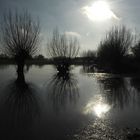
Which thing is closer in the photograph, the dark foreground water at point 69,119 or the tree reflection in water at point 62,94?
the dark foreground water at point 69,119

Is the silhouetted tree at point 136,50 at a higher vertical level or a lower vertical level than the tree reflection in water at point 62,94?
higher

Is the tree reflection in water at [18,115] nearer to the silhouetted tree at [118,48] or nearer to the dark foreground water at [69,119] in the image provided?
the dark foreground water at [69,119]

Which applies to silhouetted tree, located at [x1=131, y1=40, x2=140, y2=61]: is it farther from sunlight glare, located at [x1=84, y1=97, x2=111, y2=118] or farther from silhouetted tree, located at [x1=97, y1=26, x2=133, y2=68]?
sunlight glare, located at [x1=84, y1=97, x2=111, y2=118]

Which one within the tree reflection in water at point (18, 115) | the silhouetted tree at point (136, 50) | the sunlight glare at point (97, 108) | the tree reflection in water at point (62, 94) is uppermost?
the silhouetted tree at point (136, 50)

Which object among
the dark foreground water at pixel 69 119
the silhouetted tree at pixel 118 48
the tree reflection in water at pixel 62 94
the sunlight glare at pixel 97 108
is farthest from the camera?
the silhouetted tree at pixel 118 48

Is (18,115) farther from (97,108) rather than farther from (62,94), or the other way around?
(62,94)

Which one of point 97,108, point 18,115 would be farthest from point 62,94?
point 18,115

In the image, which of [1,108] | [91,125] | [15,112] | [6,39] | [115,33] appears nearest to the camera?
[91,125]

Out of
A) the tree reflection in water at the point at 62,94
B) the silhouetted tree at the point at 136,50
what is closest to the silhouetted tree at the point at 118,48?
the silhouetted tree at the point at 136,50

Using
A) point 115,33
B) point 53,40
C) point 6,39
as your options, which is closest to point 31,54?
point 6,39

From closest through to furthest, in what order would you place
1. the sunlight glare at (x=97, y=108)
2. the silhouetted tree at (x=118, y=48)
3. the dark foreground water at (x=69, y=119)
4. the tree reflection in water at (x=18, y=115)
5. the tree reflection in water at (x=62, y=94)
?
the dark foreground water at (x=69, y=119) → the tree reflection in water at (x=18, y=115) → the sunlight glare at (x=97, y=108) → the tree reflection in water at (x=62, y=94) → the silhouetted tree at (x=118, y=48)

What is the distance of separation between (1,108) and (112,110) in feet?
17.8

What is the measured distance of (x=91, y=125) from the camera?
7094 mm

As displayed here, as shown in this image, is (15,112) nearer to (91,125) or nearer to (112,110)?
(91,125)
